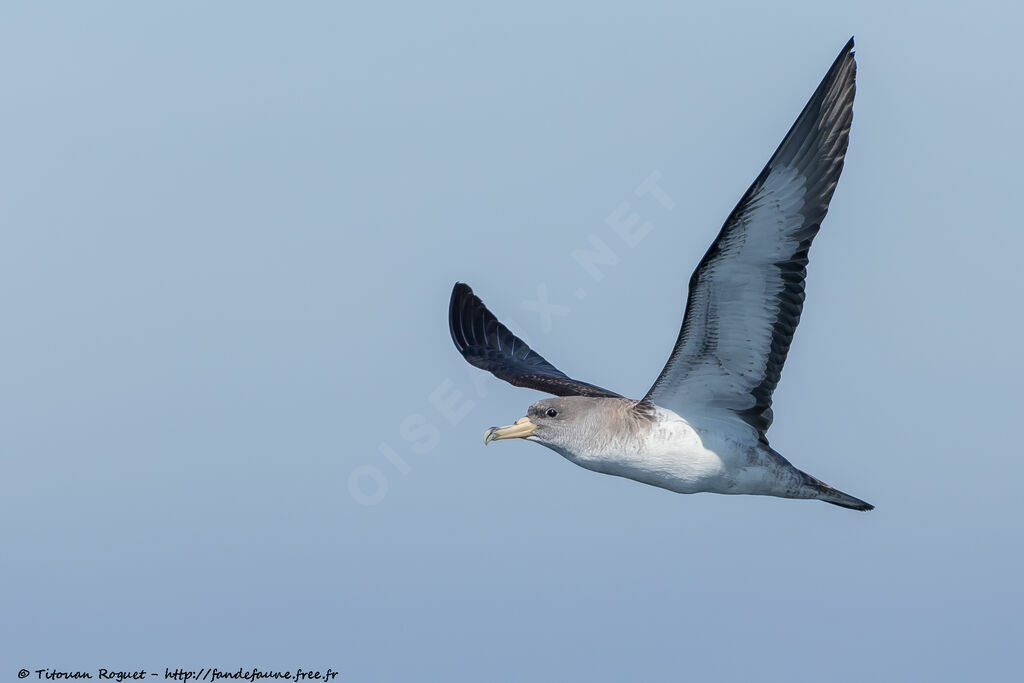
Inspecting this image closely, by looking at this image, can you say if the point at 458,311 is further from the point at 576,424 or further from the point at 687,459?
the point at 687,459

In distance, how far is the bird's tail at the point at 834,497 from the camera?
15.3 metres

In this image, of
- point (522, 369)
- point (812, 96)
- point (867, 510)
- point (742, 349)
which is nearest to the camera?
point (812, 96)

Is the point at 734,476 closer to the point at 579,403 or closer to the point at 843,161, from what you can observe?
the point at 579,403

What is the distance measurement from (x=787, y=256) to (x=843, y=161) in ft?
3.91

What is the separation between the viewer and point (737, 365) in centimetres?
1482

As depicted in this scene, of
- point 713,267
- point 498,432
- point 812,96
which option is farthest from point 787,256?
point 498,432

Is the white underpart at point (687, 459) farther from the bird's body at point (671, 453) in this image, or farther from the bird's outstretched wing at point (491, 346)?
the bird's outstretched wing at point (491, 346)

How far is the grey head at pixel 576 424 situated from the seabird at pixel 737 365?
0.01 meters

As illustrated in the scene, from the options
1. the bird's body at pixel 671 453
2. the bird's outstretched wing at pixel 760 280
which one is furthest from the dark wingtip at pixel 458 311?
the bird's outstretched wing at pixel 760 280

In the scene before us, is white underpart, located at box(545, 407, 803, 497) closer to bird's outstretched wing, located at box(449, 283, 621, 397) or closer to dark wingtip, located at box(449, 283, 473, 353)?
bird's outstretched wing, located at box(449, 283, 621, 397)

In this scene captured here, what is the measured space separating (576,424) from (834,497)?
3372mm

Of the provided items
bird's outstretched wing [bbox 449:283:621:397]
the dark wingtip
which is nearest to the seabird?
bird's outstretched wing [bbox 449:283:621:397]

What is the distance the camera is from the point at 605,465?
15.2 m

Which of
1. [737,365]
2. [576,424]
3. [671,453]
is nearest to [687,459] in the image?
[671,453]
